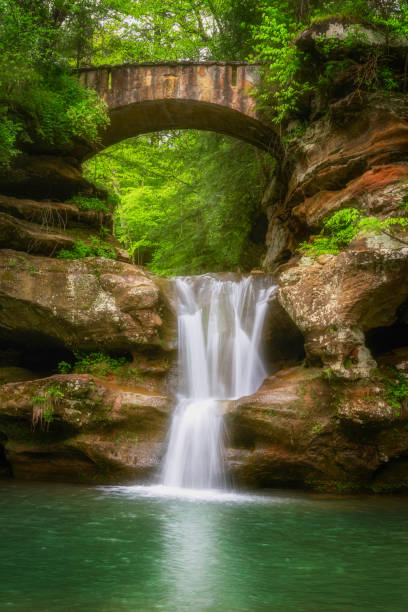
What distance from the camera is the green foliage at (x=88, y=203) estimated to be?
13047mm

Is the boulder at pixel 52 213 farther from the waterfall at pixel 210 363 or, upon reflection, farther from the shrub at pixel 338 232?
the shrub at pixel 338 232

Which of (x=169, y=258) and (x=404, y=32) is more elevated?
(x=404, y=32)

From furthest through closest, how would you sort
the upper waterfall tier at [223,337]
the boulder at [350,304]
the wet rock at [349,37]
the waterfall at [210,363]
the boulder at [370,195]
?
the wet rock at [349,37], the upper waterfall tier at [223,337], the boulder at [370,195], the waterfall at [210,363], the boulder at [350,304]

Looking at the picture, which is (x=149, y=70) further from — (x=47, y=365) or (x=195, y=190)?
(x=47, y=365)

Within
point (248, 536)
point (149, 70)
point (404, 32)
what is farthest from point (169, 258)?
point (248, 536)

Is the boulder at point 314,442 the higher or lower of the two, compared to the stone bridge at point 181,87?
lower

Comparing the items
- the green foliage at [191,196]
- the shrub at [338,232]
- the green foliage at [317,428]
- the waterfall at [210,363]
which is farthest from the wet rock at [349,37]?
the green foliage at [317,428]

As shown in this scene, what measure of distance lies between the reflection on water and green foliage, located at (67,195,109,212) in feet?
24.5

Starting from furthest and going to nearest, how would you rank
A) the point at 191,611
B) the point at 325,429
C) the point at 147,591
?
the point at 325,429
the point at 147,591
the point at 191,611

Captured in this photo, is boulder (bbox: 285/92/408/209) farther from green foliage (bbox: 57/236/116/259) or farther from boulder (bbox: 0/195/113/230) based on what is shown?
boulder (bbox: 0/195/113/230)

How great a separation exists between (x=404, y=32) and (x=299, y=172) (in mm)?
3695

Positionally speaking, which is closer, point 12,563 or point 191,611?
point 191,611

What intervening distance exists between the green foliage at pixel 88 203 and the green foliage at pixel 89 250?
1.01 meters

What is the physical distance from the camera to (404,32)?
402 inches
